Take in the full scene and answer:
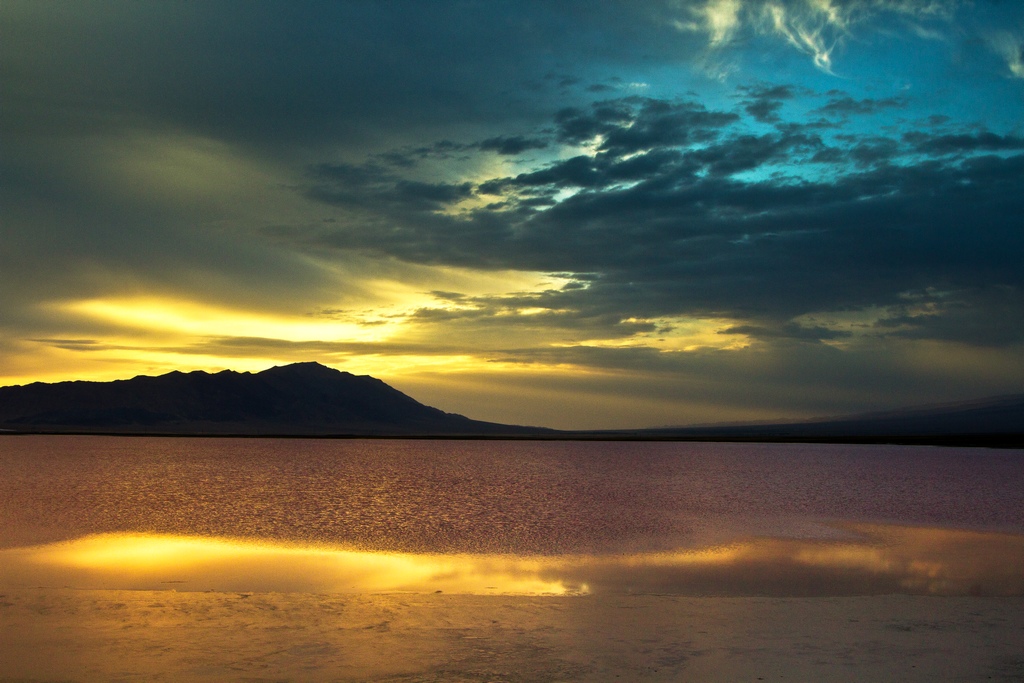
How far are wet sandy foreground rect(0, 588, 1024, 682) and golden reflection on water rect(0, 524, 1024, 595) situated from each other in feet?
5.84

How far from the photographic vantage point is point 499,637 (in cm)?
1380

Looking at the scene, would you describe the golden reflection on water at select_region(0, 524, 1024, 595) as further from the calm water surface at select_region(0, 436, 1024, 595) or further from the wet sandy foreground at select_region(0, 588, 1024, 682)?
the wet sandy foreground at select_region(0, 588, 1024, 682)

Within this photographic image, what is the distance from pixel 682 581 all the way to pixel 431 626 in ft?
27.3

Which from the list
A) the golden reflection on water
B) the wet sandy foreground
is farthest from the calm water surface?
the wet sandy foreground

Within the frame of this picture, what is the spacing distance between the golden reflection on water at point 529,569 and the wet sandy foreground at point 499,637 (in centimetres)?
178

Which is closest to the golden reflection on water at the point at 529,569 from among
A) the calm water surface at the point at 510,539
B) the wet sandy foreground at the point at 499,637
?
the calm water surface at the point at 510,539

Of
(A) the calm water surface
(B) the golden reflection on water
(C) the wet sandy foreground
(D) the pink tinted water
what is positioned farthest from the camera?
(D) the pink tinted water

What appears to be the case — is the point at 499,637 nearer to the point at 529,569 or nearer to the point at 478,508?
the point at 529,569

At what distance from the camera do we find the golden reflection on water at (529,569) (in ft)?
63.7

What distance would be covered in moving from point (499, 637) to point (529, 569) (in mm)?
8667

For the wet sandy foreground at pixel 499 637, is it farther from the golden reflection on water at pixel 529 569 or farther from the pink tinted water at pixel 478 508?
the pink tinted water at pixel 478 508

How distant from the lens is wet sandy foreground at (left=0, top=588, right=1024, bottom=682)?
1168 cm

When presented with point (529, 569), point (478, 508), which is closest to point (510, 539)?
point (529, 569)

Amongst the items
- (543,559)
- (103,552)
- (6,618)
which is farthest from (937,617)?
(103,552)
